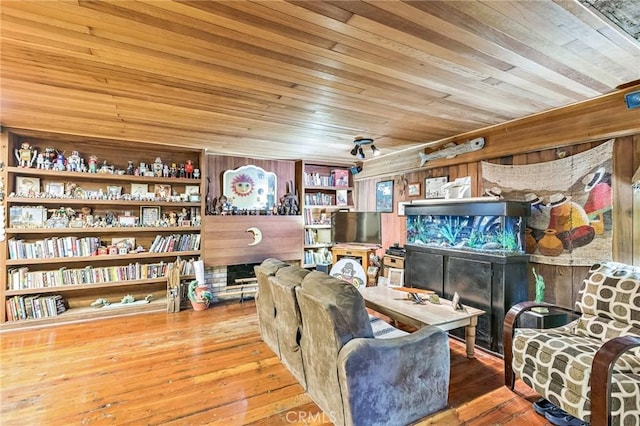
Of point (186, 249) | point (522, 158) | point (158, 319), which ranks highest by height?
point (522, 158)

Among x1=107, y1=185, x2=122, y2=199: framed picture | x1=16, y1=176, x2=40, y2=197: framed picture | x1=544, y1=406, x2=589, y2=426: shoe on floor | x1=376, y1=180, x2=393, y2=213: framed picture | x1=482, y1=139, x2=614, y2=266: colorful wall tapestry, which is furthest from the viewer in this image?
x1=376, y1=180, x2=393, y2=213: framed picture

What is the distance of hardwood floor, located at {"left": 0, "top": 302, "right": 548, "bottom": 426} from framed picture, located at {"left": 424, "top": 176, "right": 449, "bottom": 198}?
6.17ft

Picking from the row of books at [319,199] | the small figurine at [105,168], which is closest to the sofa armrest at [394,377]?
the row of books at [319,199]

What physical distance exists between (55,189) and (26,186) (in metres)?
0.27

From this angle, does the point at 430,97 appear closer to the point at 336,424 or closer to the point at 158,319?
the point at 336,424

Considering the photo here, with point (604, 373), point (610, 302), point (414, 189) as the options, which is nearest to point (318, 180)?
point (414, 189)

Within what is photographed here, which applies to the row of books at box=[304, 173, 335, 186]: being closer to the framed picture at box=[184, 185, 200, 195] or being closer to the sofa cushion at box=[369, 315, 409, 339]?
the framed picture at box=[184, 185, 200, 195]

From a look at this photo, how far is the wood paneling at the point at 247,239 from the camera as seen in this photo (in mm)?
4480

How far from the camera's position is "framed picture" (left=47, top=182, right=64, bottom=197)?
3.80 m

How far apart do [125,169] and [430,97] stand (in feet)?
13.6

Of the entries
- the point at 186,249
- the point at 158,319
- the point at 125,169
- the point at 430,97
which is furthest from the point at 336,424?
the point at 125,169

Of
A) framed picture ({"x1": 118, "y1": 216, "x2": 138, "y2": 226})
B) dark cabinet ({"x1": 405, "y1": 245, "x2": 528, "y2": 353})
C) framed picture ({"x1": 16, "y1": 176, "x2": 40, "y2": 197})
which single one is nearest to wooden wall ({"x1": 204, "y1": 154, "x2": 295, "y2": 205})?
framed picture ({"x1": 118, "y1": 216, "x2": 138, "y2": 226})

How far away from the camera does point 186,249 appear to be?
4.43 meters

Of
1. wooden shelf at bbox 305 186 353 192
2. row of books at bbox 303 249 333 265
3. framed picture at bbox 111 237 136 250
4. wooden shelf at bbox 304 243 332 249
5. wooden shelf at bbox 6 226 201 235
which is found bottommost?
row of books at bbox 303 249 333 265
